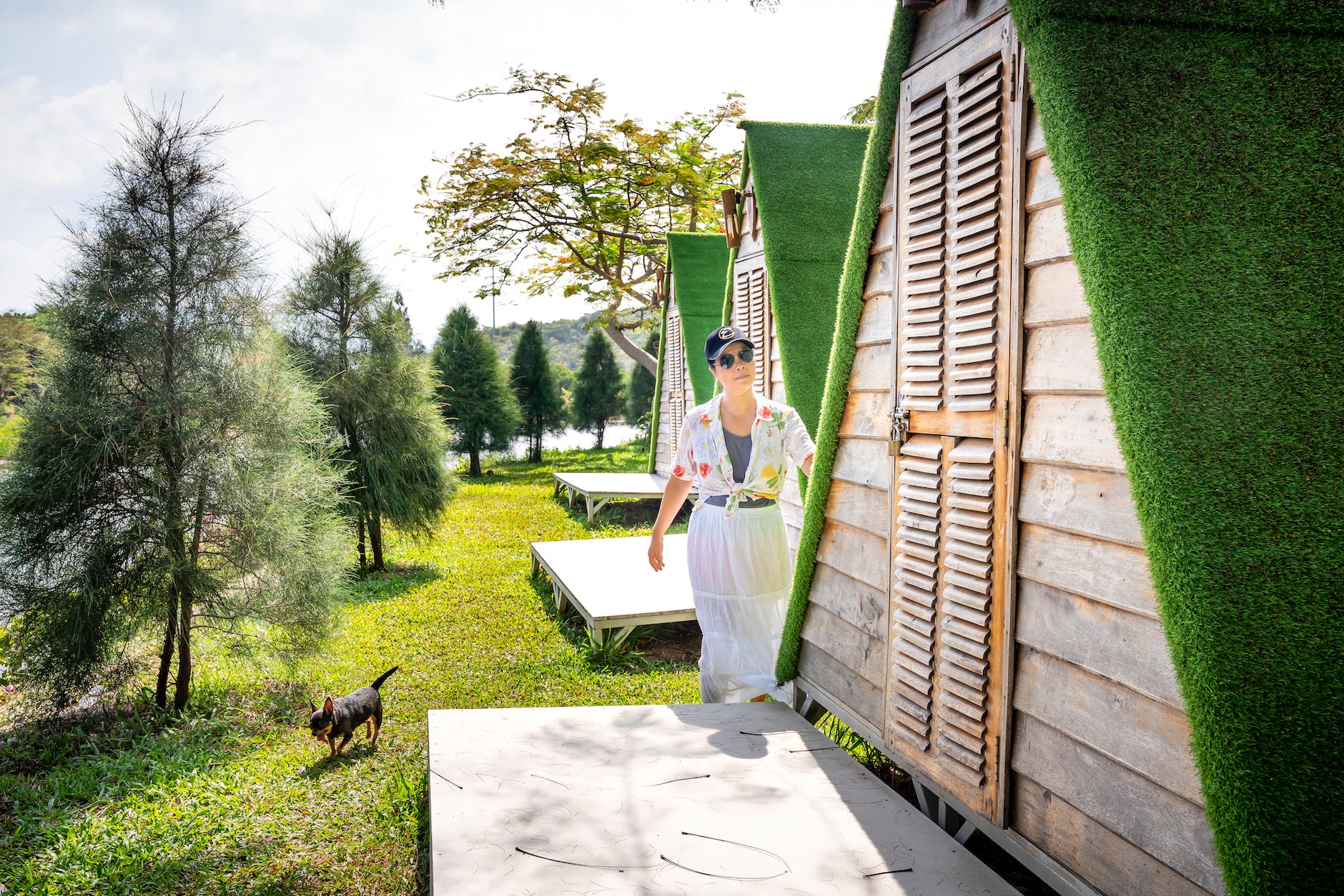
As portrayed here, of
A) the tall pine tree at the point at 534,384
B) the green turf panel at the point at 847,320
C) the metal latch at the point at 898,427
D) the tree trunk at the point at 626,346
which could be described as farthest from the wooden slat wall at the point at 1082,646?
the tall pine tree at the point at 534,384

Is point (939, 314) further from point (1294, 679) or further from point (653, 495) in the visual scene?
point (653, 495)

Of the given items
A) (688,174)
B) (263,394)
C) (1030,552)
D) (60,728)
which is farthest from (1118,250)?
(688,174)

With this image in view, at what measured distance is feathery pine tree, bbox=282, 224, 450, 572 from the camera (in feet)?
31.1

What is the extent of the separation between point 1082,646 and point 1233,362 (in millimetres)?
871

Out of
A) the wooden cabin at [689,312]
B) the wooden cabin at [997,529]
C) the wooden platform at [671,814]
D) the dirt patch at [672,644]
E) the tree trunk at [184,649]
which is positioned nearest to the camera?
the wooden cabin at [997,529]

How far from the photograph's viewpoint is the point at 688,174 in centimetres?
1858

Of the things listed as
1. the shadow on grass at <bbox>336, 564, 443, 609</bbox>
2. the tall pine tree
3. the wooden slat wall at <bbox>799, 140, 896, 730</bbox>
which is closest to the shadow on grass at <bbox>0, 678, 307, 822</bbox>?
the shadow on grass at <bbox>336, 564, 443, 609</bbox>

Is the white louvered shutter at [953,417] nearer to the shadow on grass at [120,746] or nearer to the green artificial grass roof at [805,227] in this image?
the green artificial grass roof at [805,227]

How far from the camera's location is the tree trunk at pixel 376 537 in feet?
33.2

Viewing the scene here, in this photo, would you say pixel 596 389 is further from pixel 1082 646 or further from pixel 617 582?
pixel 1082 646

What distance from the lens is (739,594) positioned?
4.21 m

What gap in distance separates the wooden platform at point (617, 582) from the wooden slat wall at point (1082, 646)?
364 centimetres

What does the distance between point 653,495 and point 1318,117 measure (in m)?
11.7

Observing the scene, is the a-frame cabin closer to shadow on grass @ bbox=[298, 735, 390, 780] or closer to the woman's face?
the woman's face
